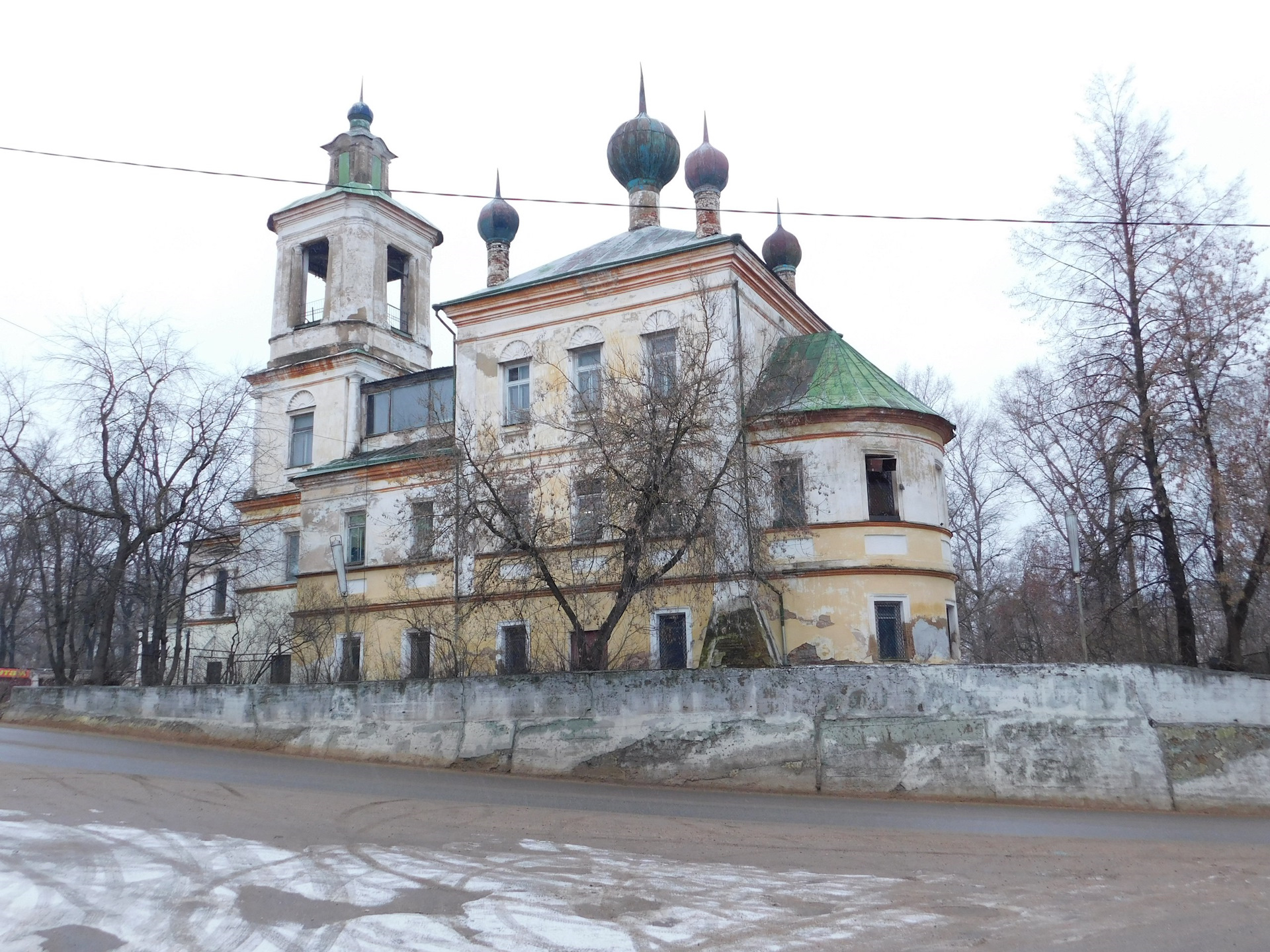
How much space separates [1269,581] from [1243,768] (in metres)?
8.72

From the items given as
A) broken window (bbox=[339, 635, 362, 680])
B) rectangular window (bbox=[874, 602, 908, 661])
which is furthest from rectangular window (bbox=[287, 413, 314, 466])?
rectangular window (bbox=[874, 602, 908, 661])

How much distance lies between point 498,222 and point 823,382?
1364cm

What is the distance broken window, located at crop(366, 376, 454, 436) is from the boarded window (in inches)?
129

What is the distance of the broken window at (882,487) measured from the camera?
21.6m

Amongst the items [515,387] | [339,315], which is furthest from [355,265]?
[515,387]

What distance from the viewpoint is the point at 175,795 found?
485 inches

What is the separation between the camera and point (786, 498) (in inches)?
785

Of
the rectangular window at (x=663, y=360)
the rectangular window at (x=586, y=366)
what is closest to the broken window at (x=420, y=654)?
the rectangular window at (x=586, y=366)

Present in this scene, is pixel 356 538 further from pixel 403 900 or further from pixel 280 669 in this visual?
pixel 403 900

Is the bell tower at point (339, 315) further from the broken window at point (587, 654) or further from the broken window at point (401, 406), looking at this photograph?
the broken window at point (587, 654)

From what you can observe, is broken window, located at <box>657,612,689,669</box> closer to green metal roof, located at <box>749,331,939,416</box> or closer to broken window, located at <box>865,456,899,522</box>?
broken window, located at <box>865,456,899,522</box>

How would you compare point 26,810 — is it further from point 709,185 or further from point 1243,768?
point 709,185

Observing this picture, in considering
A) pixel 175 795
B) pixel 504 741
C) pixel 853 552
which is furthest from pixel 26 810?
pixel 853 552

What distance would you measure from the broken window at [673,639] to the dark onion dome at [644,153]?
12857mm
